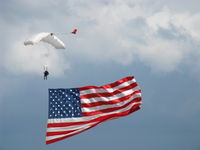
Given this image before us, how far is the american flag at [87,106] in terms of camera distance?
90.8ft

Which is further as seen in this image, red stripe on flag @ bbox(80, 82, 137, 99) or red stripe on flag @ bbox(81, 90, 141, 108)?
red stripe on flag @ bbox(80, 82, 137, 99)

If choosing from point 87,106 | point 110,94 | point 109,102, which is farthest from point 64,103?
point 110,94

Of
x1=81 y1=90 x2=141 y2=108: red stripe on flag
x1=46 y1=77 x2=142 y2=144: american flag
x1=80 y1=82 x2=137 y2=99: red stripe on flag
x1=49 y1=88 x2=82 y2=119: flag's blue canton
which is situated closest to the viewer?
x1=46 y1=77 x2=142 y2=144: american flag

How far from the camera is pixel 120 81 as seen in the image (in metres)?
30.8

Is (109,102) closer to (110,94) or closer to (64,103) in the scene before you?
(110,94)

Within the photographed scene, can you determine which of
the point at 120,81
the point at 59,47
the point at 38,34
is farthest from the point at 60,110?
the point at 59,47

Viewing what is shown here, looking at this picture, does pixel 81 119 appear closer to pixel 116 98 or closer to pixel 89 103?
pixel 89 103

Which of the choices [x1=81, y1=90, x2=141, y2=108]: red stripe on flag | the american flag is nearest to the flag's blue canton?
the american flag

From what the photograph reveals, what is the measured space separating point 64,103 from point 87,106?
2.11 metres

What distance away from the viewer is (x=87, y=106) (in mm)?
29578

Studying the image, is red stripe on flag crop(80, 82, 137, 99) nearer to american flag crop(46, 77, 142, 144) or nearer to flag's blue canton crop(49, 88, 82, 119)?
american flag crop(46, 77, 142, 144)

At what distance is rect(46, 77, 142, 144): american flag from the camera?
27.7m

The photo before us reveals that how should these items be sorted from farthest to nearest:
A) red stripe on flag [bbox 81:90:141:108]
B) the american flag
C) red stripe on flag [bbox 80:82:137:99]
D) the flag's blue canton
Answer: red stripe on flag [bbox 80:82:137:99], red stripe on flag [bbox 81:90:141:108], the flag's blue canton, the american flag

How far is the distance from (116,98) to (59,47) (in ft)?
38.0
